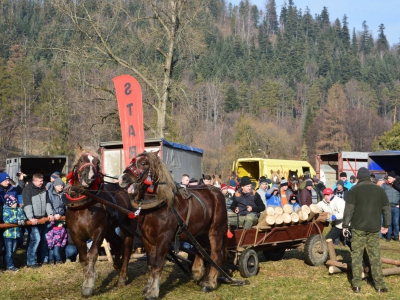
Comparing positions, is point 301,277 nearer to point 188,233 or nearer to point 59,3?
point 188,233

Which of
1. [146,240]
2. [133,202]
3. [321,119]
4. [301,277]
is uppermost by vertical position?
[321,119]

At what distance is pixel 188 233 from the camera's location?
299 inches

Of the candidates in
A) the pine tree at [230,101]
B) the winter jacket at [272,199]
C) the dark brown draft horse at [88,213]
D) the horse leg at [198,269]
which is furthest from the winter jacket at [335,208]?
the pine tree at [230,101]

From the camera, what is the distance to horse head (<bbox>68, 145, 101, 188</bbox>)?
7324 mm

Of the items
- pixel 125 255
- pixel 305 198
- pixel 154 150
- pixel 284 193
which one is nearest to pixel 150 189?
pixel 125 255

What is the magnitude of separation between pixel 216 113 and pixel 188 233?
2858 inches

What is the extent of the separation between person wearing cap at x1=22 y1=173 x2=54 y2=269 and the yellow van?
60.4ft

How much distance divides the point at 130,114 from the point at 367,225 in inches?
254

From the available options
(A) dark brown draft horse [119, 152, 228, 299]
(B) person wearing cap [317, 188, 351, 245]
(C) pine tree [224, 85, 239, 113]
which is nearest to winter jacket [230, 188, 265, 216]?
(B) person wearing cap [317, 188, 351, 245]

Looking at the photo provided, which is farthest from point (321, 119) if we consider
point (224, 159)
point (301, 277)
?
point (301, 277)

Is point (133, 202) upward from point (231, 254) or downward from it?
upward

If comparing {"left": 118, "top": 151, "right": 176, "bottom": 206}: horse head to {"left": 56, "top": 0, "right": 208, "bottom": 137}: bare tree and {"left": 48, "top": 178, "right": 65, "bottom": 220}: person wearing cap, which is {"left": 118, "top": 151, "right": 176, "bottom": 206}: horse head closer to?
{"left": 48, "top": 178, "right": 65, "bottom": 220}: person wearing cap

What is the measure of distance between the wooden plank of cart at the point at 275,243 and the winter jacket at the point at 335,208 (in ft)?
0.78

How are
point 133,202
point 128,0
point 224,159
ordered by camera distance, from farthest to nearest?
1. point 224,159
2. point 128,0
3. point 133,202
